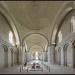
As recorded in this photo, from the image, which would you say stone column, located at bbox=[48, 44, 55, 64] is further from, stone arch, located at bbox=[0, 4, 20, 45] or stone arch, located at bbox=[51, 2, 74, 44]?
stone arch, located at bbox=[0, 4, 20, 45]

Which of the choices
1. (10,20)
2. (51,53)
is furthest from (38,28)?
(10,20)

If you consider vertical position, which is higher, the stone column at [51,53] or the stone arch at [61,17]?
the stone arch at [61,17]

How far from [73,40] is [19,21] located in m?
9.30

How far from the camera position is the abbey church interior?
20.5 meters

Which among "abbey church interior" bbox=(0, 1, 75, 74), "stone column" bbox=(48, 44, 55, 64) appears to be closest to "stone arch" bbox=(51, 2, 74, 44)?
"abbey church interior" bbox=(0, 1, 75, 74)

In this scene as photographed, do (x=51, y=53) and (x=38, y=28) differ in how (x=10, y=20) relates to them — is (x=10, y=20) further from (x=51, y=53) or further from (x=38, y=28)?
(x=51, y=53)

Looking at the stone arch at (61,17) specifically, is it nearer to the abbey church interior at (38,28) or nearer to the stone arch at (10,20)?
the abbey church interior at (38,28)

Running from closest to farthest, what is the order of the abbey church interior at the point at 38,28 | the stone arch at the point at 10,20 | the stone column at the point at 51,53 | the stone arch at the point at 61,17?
the stone arch at the point at 61,17
the abbey church interior at the point at 38,28
the stone arch at the point at 10,20
the stone column at the point at 51,53

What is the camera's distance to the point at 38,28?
30.5m

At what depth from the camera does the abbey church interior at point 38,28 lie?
20.5 m

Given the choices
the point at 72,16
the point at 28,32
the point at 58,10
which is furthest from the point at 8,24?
the point at 72,16

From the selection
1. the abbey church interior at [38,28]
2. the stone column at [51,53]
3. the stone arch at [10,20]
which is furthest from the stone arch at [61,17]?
the stone arch at [10,20]

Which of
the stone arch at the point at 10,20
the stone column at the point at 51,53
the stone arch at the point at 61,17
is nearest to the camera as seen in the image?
the stone arch at the point at 61,17

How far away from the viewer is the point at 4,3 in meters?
19.7
